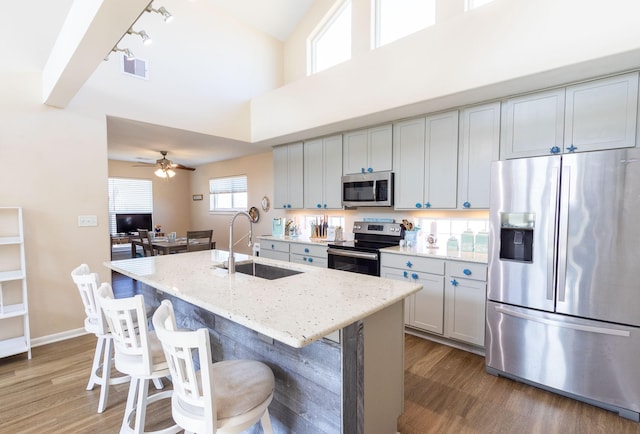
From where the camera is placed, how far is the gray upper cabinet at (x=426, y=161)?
3.12 metres

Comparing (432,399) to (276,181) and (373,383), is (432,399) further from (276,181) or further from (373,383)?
(276,181)

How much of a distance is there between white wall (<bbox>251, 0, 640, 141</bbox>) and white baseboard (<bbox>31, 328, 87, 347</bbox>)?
3.51 meters

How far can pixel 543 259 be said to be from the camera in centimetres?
221

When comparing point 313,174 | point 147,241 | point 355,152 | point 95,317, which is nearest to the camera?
point 95,317

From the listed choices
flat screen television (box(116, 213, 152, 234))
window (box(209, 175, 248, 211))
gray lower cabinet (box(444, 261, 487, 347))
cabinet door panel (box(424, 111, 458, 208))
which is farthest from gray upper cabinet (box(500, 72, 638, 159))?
flat screen television (box(116, 213, 152, 234))

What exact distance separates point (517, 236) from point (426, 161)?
1264mm

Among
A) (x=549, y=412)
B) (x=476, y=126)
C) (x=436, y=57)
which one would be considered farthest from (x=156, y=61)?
(x=549, y=412)

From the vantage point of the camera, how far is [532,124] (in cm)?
262

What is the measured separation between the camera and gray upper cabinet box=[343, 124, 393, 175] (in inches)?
142

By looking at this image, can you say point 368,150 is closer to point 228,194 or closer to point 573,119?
point 573,119

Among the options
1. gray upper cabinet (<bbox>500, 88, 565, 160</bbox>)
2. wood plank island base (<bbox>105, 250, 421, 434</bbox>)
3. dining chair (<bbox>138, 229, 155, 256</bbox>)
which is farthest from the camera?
dining chair (<bbox>138, 229, 155, 256</bbox>)

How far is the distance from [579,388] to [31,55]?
5.45 m

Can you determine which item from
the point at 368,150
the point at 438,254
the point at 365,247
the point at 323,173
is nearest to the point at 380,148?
the point at 368,150

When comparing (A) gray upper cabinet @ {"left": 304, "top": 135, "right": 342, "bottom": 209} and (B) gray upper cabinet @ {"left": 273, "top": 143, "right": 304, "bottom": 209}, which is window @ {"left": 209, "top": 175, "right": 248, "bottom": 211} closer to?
(B) gray upper cabinet @ {"left": 273, "top": 143, "right": 304, "bottom": 209}
